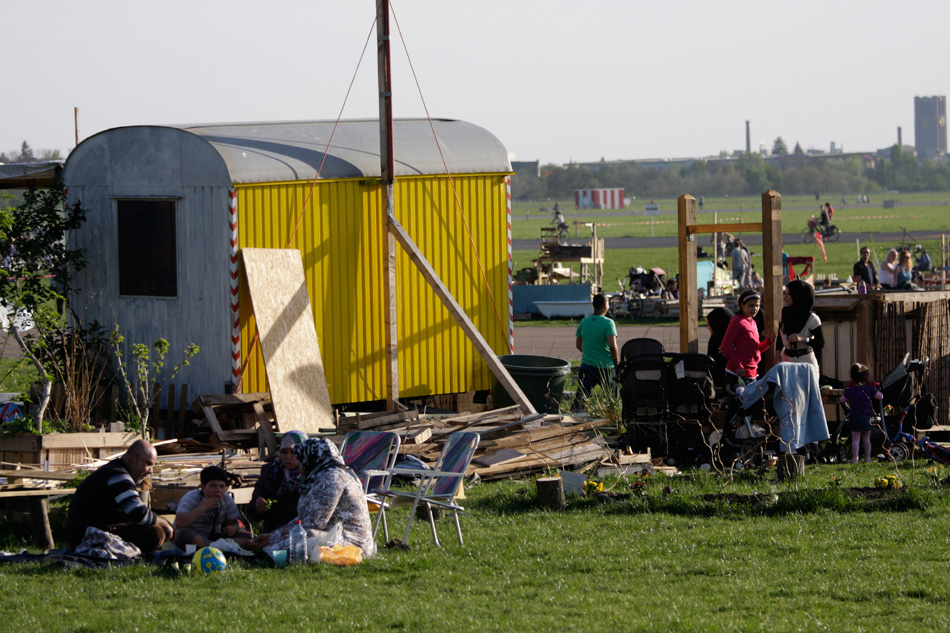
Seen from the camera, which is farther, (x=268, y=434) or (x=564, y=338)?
(x=564, y=338)

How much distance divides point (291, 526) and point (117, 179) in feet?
23.2

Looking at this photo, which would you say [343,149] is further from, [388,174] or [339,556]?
[339,556]

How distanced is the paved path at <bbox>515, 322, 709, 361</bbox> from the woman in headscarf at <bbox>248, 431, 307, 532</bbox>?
11131 mm

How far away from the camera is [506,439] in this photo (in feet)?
38.7

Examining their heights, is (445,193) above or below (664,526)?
above

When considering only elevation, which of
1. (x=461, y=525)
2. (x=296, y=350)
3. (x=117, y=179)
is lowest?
(x=461, y=525)

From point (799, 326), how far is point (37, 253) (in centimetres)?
843

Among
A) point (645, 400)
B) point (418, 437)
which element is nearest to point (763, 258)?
point (645, 400)

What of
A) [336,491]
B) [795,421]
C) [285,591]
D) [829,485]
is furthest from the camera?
[795,421]

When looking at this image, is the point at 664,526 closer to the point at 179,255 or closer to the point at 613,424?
the point at 613,424

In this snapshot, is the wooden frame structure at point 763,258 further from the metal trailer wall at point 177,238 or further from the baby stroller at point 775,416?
the metal trailer wall at point 177,238

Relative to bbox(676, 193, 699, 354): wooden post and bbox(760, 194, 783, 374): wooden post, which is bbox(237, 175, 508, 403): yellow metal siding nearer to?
bbox(676, 193, 699, 354): wooden post

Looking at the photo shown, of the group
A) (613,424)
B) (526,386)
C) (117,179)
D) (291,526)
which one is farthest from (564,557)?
(117,179)

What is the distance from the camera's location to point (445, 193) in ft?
48.9
